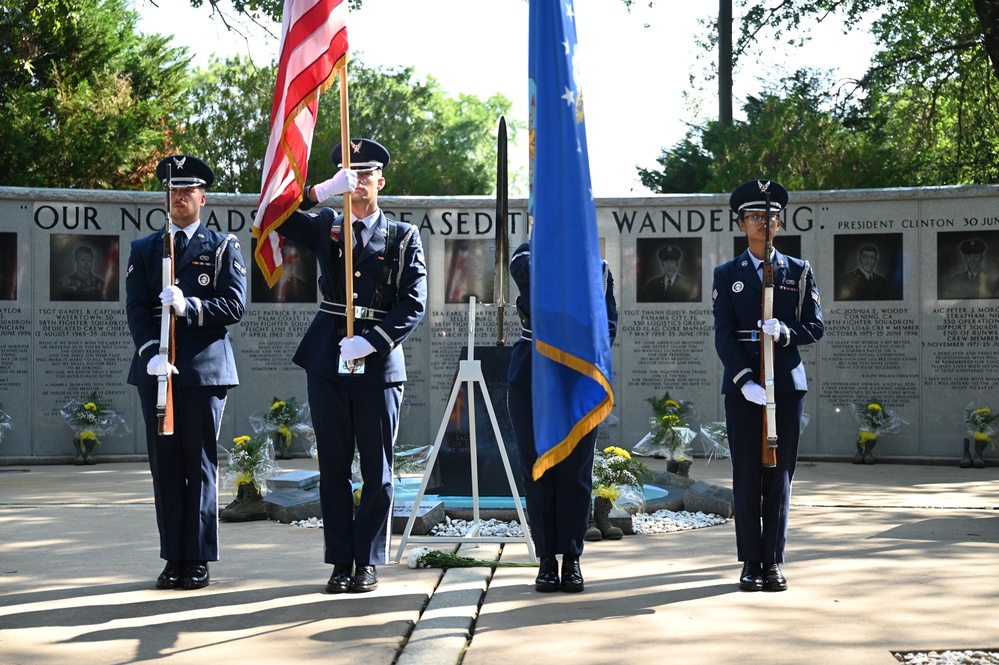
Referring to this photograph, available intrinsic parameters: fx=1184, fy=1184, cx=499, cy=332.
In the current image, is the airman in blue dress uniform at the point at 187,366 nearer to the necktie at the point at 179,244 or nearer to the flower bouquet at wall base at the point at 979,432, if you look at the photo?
the necktie at the point at 179,244

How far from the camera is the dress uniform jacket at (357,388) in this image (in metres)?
5.64

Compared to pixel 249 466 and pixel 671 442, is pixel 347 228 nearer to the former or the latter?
pixel 249 466

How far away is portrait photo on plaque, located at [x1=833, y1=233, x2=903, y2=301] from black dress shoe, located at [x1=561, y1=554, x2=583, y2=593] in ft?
26.3

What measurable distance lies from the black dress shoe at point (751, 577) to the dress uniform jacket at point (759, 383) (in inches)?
1.9

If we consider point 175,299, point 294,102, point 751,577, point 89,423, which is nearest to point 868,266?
point 751,577

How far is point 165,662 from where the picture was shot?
4.32 meters

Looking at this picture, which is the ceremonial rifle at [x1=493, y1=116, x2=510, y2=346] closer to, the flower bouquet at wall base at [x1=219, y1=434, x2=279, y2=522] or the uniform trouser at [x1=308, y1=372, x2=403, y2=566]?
the uniform trouser at [x1=308, y1=372, x2=403, y2=566]

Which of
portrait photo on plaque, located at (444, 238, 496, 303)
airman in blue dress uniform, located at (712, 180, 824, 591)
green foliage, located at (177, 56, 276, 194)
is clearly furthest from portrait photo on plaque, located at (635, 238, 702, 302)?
green foliage, located at (177, 56, 276, 194)

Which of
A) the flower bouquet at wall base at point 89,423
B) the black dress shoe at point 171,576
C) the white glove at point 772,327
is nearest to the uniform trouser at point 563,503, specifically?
the white glove at point 772,327

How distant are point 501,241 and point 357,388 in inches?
59.3

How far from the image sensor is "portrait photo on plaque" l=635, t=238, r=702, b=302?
43.0 feet

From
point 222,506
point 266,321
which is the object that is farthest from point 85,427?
point 222,506

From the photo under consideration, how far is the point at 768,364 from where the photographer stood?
564cm

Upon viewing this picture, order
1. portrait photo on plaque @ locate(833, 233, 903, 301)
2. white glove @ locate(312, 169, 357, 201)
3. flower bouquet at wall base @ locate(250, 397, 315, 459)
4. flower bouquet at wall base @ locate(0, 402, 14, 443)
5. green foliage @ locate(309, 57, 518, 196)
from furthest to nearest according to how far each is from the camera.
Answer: green foliage @ locate(309, 57, 518, 196)
portrait photo on plaque @ locate(833, 233, 903, 301)
flower bouquet at wall base @ locate(250, 397, 315, 459)
flower bouquet at wall base @ locate(0, 402, 14, 443)
white glove @ locate(312, 169, 357, 201)
